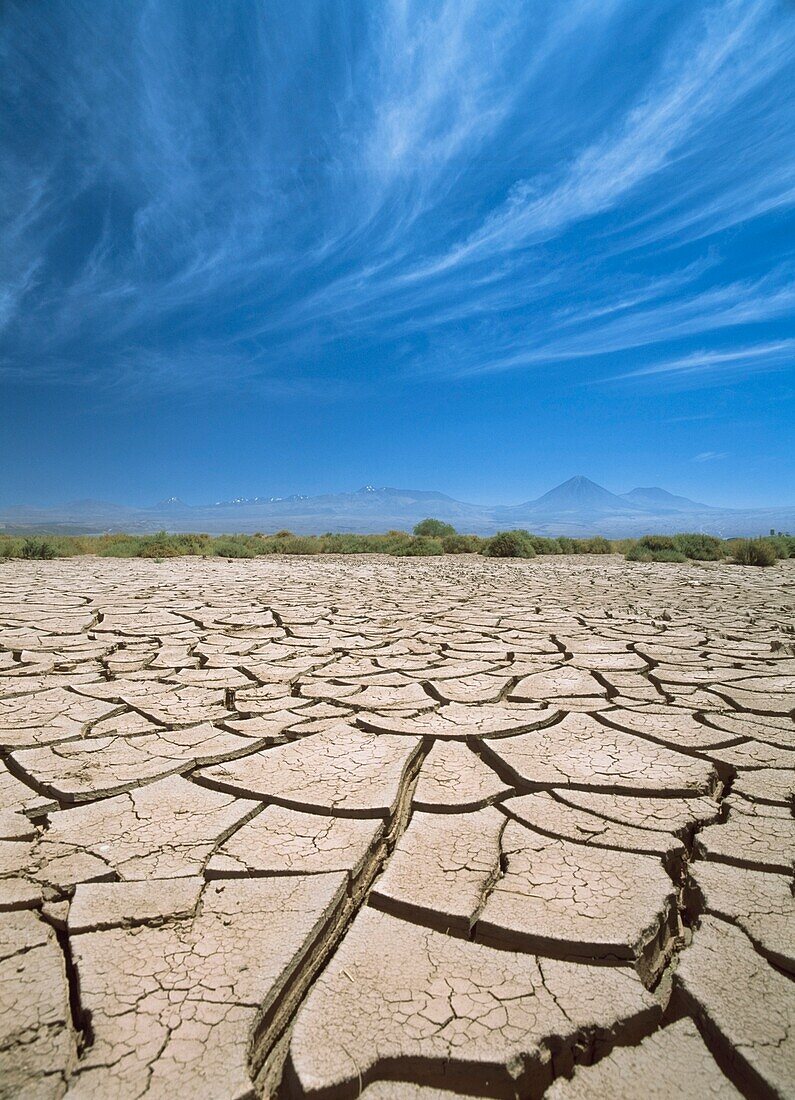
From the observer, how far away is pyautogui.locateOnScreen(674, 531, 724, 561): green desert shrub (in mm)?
12281

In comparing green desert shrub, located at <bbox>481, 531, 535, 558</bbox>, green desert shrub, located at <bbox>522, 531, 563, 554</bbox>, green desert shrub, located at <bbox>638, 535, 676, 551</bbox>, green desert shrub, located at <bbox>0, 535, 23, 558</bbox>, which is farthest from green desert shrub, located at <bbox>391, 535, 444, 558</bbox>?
green desert shrub, located at <bbox>0, 535, 23, 558</bbox>

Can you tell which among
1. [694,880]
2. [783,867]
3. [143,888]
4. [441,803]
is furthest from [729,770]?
[143,888]

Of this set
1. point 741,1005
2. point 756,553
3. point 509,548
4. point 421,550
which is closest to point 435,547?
point 421,550

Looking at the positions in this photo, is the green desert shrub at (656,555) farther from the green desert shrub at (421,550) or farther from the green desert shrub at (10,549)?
the green desert shrub at (10,549)

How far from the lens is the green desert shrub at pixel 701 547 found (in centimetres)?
1228

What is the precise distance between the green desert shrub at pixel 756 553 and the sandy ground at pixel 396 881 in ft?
30.5

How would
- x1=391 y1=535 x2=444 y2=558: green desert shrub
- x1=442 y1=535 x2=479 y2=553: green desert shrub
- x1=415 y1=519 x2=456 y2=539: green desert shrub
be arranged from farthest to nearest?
x1=415 y1=519 x2=456 y2=539: green desert shrub < x1=442 y1=535 x2=479 y2=553: green desert shrub < x1=391 y1=535 x2=444 y2=558: green desert shrub

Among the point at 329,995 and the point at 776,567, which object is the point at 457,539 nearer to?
the point at 776,567

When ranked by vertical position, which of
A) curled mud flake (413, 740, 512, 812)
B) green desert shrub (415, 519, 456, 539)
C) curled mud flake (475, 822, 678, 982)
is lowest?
curled mud flake (475, 822, 678, 982)

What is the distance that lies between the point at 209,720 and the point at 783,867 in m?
2.01

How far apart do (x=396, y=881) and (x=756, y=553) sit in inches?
475

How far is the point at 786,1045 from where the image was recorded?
0.87 metres

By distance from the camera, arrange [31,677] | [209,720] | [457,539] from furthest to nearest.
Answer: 1. [457,539]
2. [31,677]
3. [209,720]

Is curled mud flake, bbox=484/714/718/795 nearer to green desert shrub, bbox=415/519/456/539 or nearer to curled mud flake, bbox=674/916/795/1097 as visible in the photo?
curled mud flake, bbox=674/916/795/1097
